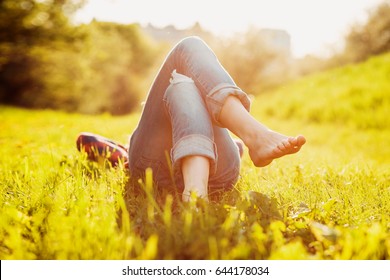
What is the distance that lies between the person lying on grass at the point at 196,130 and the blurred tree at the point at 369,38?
1111 cm

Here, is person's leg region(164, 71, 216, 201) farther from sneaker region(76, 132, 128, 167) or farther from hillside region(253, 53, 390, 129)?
hillside region(253, 53, 390, 129)

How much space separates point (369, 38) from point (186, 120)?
15.2 meters

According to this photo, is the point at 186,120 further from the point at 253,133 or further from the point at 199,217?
the point at 199,217

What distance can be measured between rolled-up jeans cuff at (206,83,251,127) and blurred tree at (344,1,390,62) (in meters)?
11.2

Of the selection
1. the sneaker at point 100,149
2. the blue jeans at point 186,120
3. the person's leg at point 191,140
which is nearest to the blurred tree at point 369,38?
the sneaker at point 100,149

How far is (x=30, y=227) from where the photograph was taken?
5.47 ft

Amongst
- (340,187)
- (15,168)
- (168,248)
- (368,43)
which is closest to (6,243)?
(168,248)

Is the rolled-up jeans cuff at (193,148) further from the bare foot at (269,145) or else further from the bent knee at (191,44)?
the bent knee at (191,44)

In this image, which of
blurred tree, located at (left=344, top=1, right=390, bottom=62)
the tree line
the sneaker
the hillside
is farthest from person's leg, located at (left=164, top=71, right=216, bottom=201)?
blurred tree, located at (left=344, top=1, right=390, bottom=62)

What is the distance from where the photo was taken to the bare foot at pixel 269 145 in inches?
74.9

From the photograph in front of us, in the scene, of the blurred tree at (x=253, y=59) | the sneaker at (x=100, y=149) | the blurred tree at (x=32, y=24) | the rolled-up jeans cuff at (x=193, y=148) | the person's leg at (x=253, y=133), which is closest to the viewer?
the rolled-up jeans cuff at (x=193, y=148)

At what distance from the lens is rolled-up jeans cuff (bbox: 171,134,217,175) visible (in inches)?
71.3

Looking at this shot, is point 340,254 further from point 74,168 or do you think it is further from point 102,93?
point 102,93

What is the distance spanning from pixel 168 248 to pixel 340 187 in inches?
48.0
